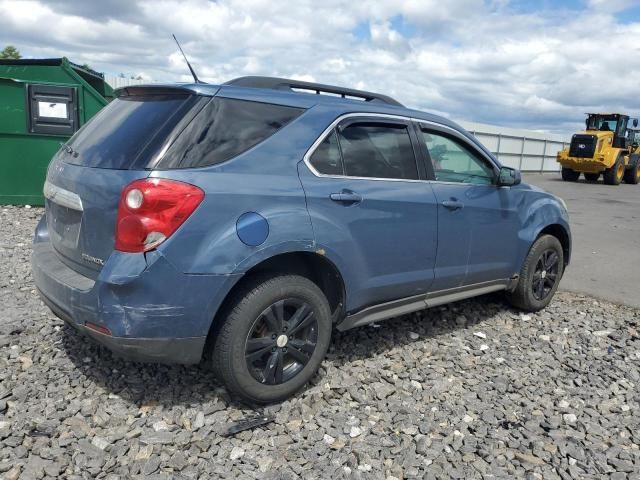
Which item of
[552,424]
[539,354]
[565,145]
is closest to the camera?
[552,424]

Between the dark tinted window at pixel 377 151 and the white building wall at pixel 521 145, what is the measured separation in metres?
21.4

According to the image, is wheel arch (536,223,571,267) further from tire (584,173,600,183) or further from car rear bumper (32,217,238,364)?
tire (584,173,600,183)

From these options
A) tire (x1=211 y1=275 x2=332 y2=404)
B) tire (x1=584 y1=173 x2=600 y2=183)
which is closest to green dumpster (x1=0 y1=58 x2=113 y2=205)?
tire (x1=211 y1=275 x2=332 y2=404)

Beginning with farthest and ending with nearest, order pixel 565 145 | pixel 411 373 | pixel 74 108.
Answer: pixel 565 145 → pixel 74 108 → pixel 411 373

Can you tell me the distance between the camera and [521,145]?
93.2ft

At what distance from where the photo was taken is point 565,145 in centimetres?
3278

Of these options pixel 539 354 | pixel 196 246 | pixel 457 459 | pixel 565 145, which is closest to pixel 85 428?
pixel 196 246

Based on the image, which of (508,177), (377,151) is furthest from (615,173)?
(377,151)

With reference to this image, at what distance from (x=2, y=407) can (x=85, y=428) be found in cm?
51

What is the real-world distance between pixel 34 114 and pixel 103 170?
633 cm

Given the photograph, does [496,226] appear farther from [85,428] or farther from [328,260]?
[85,428]

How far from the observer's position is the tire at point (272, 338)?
2977mm

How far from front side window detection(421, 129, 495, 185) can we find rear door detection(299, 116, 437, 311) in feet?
0.69

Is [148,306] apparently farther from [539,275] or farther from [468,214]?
[539,275]
